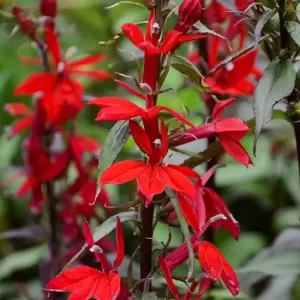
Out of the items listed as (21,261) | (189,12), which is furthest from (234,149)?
(21,261)

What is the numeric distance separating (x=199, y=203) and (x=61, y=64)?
0.29 m

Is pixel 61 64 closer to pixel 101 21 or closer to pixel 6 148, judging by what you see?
pixel 6 148

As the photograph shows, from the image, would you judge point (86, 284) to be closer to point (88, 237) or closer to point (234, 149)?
point (88, 237)

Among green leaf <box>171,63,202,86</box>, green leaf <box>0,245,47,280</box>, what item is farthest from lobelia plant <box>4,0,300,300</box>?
green leaf <box>0,245,47,280</box>

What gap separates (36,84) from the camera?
74cm

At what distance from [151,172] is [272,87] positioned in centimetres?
14

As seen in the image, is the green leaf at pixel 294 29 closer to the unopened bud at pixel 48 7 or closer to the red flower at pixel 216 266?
the red flower at pixel 216 266

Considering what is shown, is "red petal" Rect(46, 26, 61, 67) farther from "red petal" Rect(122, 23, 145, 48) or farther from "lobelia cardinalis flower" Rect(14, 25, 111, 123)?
"red petal" Rect(122, 23, 145, 48)

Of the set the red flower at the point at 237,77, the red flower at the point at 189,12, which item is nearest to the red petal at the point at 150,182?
the red flower at the point at 189,12

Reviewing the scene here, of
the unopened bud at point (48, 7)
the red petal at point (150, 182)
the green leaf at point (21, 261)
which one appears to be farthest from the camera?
the green leaf at point (21, 261)

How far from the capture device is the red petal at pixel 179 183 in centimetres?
47

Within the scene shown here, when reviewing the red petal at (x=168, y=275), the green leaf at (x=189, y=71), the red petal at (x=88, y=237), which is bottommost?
Result: the red petal at (x=168, y=275)

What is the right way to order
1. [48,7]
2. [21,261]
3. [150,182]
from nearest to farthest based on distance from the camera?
[150,182] < [48,7] < [21,261]

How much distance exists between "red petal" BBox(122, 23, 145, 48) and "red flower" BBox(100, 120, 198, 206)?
63mm
